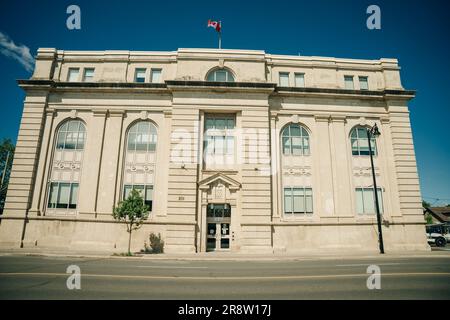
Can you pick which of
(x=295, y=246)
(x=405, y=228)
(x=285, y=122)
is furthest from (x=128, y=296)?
(x=405, y=228)

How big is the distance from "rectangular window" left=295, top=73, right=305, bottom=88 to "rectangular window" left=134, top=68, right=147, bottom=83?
1408cm

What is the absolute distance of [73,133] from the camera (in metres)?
23.1

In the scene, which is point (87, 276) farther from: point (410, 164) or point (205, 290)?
point (410, 164)

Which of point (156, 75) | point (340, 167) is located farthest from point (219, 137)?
point (340, 167)

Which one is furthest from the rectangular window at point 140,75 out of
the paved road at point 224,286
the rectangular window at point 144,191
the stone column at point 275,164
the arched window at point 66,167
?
the paved road at point 224,286

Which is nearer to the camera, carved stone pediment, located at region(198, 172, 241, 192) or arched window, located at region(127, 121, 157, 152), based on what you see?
carved stone pediment, located at region(198, 172, 241, 192)

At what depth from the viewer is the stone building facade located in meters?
20.8

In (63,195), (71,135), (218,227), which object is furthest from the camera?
(71,135)

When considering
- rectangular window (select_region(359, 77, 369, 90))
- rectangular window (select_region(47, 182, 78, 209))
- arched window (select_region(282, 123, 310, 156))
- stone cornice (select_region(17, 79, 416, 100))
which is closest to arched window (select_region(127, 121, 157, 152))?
stone cornice (select_region(17, 79, 416, 100))

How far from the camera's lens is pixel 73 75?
2444cm

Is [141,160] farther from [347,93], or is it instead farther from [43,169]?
[347,93]

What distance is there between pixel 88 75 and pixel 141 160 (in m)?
9.77

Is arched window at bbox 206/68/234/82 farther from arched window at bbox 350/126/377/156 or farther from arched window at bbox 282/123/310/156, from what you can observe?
arched window at bbox 350/126/377/156

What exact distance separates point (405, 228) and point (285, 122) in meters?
13.0
